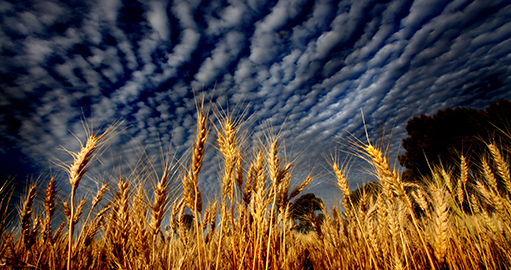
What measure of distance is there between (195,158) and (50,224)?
3028 mm

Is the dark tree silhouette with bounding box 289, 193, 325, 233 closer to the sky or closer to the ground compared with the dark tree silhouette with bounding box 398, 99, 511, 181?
closer to the ground

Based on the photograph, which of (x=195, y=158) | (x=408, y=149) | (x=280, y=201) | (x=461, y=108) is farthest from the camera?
(x=408, y=149)

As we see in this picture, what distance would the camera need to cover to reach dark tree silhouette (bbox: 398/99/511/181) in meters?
16.1

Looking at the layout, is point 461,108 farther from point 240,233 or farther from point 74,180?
point 74,180

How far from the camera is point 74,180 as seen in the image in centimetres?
178

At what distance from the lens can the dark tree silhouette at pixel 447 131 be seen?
16094mm

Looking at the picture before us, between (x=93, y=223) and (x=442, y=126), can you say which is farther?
(x=442, y=126)

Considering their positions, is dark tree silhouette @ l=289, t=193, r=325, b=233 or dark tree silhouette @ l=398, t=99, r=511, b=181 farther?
dark tree silhouette @ l=398, t=99, r=511, b=181

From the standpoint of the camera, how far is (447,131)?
58.6 feet

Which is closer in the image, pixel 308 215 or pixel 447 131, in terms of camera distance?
pixel 308 215

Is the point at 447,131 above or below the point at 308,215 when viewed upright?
above

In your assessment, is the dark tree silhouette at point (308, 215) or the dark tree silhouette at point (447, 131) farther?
the dark tree silhouette at point (447, 131)

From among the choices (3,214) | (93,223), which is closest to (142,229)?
(93,223)

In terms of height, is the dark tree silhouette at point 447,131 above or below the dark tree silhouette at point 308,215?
above
